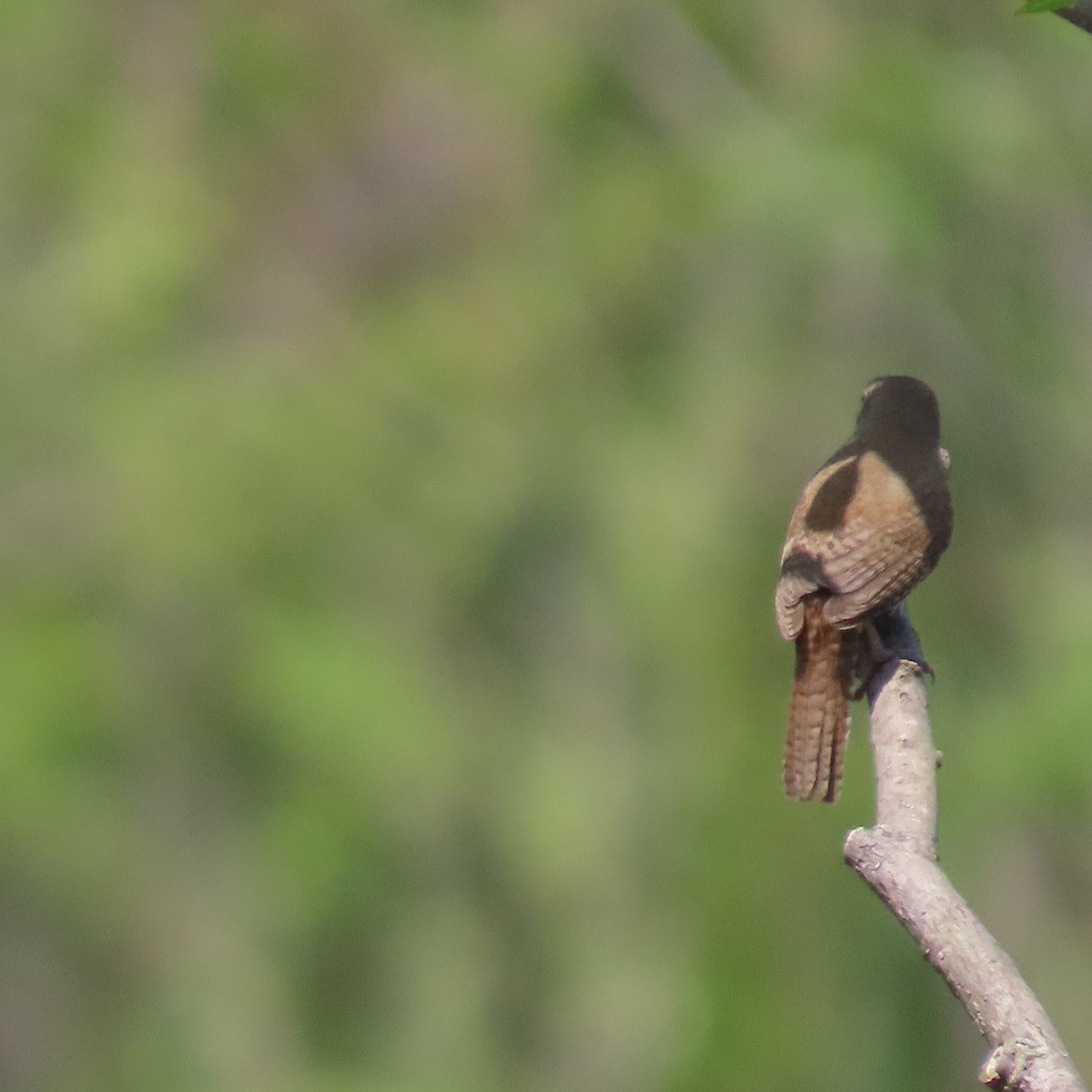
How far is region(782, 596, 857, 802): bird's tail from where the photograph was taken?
3.99 meters

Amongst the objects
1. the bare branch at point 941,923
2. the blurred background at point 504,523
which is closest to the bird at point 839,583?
the bare branch at point 941,923

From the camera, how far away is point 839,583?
400 centimetres

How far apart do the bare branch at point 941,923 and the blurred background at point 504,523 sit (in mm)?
→ 3517

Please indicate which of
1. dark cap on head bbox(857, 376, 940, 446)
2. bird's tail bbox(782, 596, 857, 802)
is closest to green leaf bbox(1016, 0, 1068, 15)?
bird's tail bbox(782, 596, 857, 802)

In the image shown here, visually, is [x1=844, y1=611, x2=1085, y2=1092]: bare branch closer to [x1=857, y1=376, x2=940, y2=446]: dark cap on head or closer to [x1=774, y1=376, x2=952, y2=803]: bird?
[x1=774, y1=376, x2=952, y2=803]: bird

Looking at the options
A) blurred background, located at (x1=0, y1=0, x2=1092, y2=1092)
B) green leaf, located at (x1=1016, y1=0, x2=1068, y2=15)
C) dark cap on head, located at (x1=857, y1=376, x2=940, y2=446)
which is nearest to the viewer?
green leaf, located at (x1=1016, y1=0, x2=1068, y2=15)

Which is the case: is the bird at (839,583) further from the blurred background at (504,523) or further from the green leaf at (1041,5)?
the blurred background at (504,523)

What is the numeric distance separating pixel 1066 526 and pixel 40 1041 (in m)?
3.79

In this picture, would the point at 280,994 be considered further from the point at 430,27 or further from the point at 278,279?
the point at 430,27

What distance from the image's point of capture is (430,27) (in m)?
7.54

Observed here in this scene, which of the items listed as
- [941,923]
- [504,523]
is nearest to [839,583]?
[941,923]

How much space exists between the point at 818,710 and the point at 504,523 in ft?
9.56

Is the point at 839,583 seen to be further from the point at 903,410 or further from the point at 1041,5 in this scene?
the point at 1041,5

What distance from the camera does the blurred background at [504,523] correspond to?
632cm
